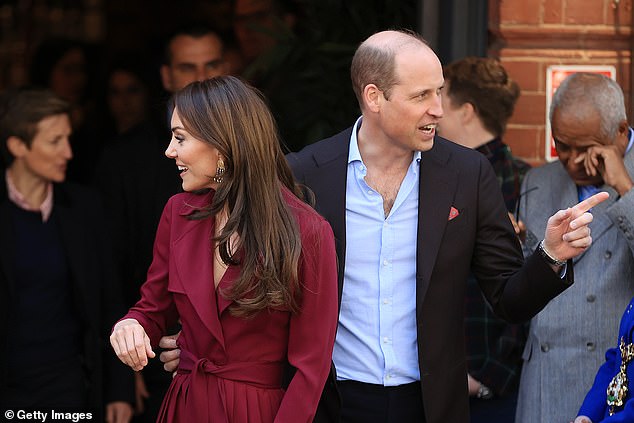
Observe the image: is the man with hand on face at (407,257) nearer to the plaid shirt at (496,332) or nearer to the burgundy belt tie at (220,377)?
the burgundy belt tie at (220,377)

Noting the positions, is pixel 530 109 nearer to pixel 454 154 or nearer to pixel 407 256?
pixel 454 154

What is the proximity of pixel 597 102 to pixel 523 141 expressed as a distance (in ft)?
3.00

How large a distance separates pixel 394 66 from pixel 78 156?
3.71 metres

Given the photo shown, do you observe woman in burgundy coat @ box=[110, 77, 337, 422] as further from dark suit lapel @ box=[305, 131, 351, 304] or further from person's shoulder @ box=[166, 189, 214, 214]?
dark suit lapel @ box=[305, 131, 351, 304]

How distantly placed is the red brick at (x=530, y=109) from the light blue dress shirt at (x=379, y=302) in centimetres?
141

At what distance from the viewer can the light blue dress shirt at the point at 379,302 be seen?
3424 mm

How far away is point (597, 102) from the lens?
385cm

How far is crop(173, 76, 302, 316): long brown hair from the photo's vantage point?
3.00m

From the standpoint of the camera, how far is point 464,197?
3490 millimetres

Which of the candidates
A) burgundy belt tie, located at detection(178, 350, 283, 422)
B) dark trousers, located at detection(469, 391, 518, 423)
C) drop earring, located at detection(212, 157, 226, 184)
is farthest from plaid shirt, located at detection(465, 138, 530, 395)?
drop earring, located at detection(212, 157, 226, 184)

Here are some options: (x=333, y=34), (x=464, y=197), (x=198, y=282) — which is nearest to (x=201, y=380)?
(x=198, y=282)

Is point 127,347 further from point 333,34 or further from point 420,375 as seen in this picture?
point 333,34

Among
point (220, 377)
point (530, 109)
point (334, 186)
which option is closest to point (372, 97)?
point (334, 186)

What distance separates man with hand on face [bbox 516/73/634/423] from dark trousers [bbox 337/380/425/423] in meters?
0.66
